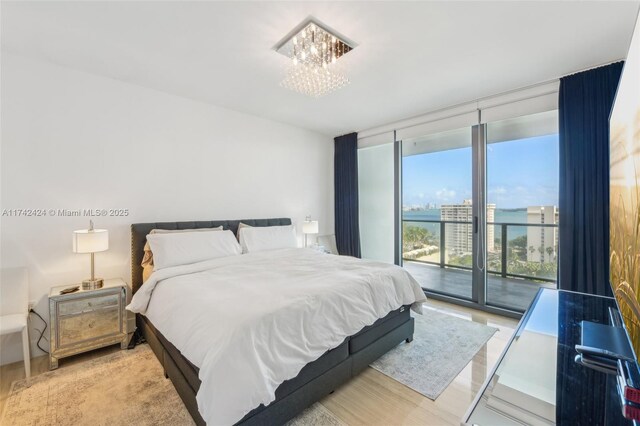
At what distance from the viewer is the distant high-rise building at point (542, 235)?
324cm

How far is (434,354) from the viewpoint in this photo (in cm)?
247

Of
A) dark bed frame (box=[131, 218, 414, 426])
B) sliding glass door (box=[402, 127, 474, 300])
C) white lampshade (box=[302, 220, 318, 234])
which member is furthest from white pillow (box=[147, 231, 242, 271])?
sliding glass door (box=[402, 127, 474, 300])

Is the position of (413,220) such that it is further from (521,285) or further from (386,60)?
(386,60)

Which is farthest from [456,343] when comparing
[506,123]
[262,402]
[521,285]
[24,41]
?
[24,41]

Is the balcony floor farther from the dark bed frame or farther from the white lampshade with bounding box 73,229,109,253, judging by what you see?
the white lampshade with bounding box 73,229,109,253

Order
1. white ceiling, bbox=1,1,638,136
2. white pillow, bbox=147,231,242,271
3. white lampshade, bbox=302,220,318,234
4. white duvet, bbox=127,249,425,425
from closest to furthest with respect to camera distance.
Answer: white duvet, bbox=127,249,425,425
white ceiling, bbox=1,1,638,136
white pillow, bbox=147,231,242,271
white lampshade, bbox=302,220,318,234

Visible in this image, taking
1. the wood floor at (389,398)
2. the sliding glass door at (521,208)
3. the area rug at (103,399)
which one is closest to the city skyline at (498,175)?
the sliding glass door at (521,208)

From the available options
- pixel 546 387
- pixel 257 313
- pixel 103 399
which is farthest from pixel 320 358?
pixel 103 399

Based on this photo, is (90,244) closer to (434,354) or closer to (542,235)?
(434,354)

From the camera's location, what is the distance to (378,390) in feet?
6.60

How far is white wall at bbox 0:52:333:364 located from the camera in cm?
243

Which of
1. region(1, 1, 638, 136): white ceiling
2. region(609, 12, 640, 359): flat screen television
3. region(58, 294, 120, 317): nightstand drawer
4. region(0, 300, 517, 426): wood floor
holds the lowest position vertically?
region(0, 300, 517, 426): wood floor

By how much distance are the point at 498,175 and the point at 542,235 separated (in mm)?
896

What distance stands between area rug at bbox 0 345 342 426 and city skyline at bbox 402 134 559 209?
331 cm
